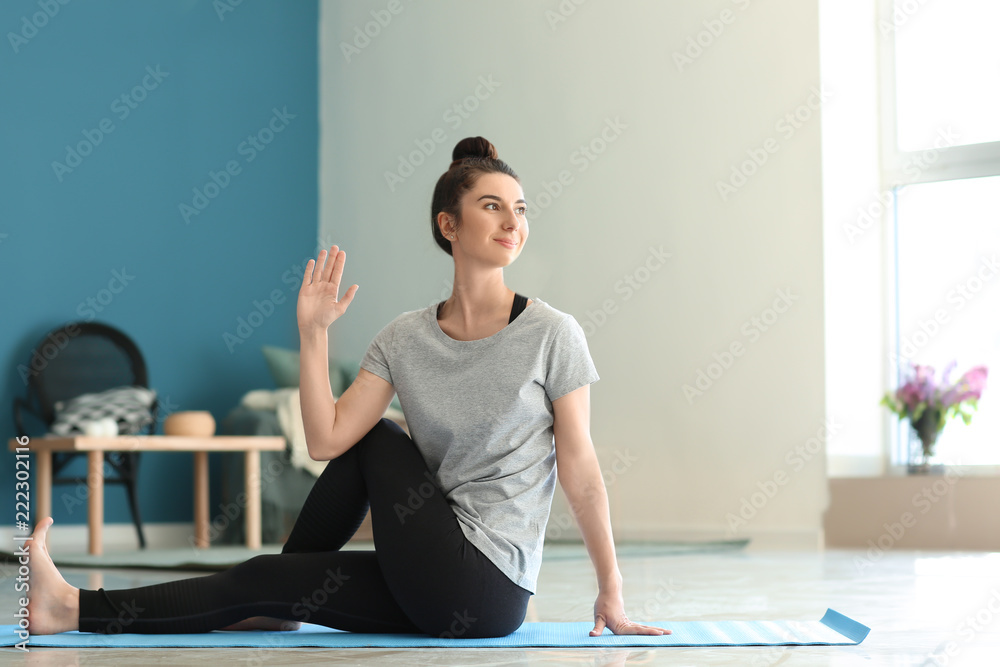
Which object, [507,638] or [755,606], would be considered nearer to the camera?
[507,638]

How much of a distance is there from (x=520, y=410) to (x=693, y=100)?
97.6 inches

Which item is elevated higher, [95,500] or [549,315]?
[549,315]

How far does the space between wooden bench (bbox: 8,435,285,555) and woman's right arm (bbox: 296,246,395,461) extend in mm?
2182

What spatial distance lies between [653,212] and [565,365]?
2.29m

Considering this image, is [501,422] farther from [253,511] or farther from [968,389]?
[968,389]

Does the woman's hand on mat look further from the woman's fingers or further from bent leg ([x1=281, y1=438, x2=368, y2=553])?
the woman's fingers

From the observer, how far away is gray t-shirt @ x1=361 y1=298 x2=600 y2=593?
136 cm

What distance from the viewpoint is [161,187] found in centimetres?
413

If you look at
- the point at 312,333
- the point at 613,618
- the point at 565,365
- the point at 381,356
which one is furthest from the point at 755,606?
the point at 312,333

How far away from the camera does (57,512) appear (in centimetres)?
368

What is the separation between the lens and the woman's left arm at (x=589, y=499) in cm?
136

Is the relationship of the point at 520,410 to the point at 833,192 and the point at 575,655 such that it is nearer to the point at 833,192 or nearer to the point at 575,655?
the point at 575,655

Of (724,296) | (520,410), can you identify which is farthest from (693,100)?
(520,410)

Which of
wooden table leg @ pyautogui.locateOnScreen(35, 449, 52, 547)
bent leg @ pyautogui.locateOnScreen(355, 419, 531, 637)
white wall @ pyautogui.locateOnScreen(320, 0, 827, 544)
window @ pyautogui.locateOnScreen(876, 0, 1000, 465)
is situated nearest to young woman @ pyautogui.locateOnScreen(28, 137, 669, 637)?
bent leg @ pyautogui.locateOnScreen(355, 419, 531, 637)
